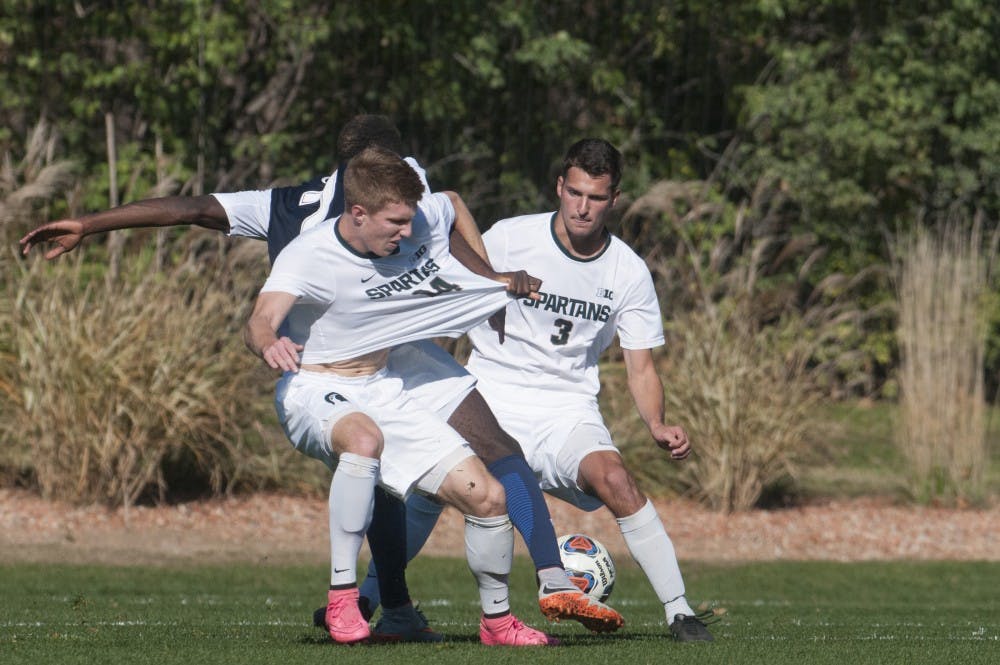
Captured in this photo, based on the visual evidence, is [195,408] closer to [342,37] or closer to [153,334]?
[153,334]

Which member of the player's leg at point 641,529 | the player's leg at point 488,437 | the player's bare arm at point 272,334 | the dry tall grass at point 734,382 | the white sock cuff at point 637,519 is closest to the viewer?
the player's bare arm at point 272,334

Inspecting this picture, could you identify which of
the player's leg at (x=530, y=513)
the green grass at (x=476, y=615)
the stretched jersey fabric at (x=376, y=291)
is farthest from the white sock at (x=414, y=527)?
the stretched jersey fabric at (x=376, y=291)

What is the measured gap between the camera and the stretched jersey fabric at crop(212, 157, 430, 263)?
7.07 metres

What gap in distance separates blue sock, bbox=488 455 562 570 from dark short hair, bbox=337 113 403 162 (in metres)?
1.45

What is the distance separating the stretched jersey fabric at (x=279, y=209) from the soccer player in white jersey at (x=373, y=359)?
17.8 inches

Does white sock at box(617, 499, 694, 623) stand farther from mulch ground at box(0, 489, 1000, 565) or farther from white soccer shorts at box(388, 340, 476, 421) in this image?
mulch ground at box(0, 489, 1000, 565)

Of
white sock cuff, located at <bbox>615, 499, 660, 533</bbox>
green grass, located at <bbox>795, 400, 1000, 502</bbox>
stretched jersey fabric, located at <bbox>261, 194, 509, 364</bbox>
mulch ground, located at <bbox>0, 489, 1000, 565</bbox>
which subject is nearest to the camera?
stretched jersey fabric, located at <bbox>261, 194, 509, 364</bbox>

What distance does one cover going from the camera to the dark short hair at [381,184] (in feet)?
20.5

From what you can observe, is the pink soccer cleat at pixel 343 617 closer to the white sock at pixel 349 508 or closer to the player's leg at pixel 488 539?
the white sock at pixel 349 508

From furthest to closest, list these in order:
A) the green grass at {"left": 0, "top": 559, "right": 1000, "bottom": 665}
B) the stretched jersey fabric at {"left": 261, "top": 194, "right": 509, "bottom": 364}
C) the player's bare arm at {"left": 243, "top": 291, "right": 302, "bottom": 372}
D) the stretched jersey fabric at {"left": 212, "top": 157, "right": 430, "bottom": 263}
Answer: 1. the stretched jersey fabric at {"left": 212, "top": 157, "right": 430, "bottom": 263}
2. the stretched jersey fabric at {"left": 261, "top": 194, "right": 509, "bottom": 364}
3. the green grass at {"left": 0, "top": 559, "right": 1000, "bottom": 665}
4. the player's bare arm at {"left": 243, "top": 291, "right": 302, "bottom": 372}

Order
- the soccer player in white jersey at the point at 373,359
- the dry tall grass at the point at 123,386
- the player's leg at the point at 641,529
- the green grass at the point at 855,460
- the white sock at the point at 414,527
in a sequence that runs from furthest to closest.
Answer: the green grass at the point at 855,460
the dry tall grass at the point at 123,386
the white sock at the point at 414,527
the player's leg at the point at 641,529
the soccer player in white jersey at the point at 373,359

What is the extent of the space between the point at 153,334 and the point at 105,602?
131 inches

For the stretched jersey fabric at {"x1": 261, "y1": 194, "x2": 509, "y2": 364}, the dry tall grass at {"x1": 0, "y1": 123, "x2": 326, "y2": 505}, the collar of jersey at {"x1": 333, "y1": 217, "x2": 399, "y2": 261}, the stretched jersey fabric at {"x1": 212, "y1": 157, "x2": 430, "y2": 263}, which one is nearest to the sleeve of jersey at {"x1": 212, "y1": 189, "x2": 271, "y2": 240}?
the stretched jersey fabric at {"x1": 212, "y1": 157, "x2": 430, "y2": 263}

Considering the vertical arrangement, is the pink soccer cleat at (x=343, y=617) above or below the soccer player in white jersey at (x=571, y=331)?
below
